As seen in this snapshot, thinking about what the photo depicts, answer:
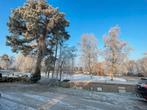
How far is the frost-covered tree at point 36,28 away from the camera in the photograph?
25484 mm

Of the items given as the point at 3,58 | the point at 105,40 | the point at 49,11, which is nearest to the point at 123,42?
the point at 105,40

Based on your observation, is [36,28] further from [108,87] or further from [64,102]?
[64,102]

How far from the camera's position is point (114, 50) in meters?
36.7

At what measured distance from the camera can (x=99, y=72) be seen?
2203 inches

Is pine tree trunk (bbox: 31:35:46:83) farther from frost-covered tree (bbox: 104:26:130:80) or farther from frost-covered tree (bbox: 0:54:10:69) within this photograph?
frost-covered tree (bbox: 0:54:10:69)

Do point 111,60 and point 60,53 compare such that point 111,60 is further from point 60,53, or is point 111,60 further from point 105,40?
point 60,53

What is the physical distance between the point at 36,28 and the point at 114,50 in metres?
16.6

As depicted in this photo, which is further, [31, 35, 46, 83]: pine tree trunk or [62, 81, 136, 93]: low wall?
[31, 35, 46, 83]: pine tree trunk

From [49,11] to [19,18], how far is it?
4.05m

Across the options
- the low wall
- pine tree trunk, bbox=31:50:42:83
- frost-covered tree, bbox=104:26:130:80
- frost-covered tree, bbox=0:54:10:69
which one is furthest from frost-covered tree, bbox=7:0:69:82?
frost-covered tree, bbox=0:54:10:69

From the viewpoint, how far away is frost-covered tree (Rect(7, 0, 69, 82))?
25.5m

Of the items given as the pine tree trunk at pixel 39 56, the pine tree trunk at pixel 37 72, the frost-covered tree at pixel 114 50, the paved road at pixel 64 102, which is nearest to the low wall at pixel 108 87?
the paved road at pixel 64 102

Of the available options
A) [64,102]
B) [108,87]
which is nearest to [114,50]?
[108,87]

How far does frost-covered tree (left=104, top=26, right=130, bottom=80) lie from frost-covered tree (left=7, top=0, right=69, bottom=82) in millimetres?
11806
